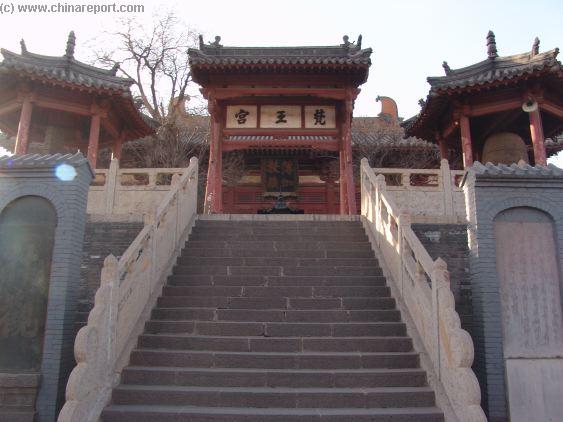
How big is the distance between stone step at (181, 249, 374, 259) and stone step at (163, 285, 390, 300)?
1126 mm

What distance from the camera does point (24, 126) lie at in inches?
451

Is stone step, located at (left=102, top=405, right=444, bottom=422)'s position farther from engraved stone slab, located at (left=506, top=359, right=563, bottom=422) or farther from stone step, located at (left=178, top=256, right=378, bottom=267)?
stone step, located at (left=178, top=256, right=378, bottom=267)

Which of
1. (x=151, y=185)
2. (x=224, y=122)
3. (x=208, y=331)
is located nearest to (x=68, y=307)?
(x=208, y=331)

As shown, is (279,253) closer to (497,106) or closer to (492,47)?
(497,106)

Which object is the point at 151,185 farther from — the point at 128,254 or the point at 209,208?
the point at 128,254

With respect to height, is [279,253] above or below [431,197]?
below

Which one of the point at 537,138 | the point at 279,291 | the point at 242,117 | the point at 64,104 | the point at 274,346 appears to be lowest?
the point at 274,346

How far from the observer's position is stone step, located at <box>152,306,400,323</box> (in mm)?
6348

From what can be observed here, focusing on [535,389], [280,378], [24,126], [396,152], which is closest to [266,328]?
[280,378]

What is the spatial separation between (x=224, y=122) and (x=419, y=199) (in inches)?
260

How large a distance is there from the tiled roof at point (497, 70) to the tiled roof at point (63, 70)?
7.93m

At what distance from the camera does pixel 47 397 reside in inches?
225

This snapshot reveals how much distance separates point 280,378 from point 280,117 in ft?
32.1

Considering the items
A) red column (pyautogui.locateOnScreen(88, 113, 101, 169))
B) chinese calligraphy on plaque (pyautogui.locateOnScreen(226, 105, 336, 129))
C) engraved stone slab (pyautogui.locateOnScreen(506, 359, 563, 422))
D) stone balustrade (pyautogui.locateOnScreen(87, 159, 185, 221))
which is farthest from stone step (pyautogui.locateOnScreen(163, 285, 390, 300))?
chinese calligraphy on plaque (pyautogui.locateOnScreen(226, 105, 336, 129))
